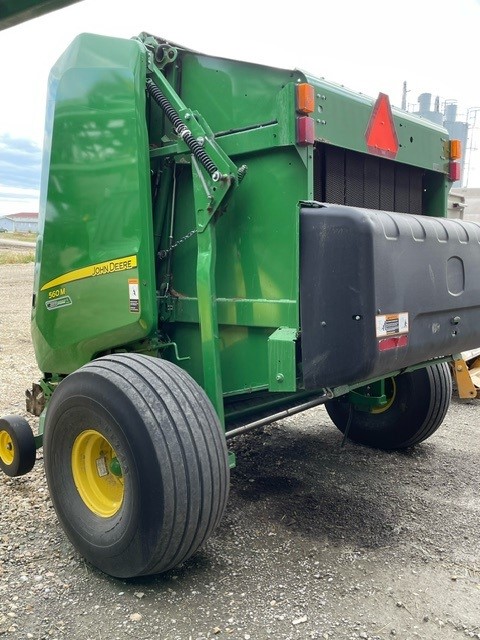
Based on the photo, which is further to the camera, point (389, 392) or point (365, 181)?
point (389, 392)

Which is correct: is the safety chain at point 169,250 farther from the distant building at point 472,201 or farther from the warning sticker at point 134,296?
the distant building at point 472,201

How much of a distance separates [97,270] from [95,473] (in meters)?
1.02

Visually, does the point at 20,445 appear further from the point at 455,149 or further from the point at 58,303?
the point at 455,149

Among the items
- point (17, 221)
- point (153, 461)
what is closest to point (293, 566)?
point (153, 461)

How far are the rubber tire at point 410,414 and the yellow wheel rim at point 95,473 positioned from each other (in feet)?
6.50

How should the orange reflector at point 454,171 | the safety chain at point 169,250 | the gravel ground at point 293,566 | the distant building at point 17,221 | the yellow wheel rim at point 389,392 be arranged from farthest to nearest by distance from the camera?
the distant building at point 17,221, the yellow wheel rim at point 389,392, the orange reflector at point 454,171, the safety chain at point 169,250, the gravel ground at point 293,566

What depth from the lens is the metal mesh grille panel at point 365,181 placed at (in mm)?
3158

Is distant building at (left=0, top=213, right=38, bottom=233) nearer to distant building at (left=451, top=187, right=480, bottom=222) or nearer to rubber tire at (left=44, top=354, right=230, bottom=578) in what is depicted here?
distant building at (left=451, top=187, right=480, bottom=222)

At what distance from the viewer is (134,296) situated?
10.4 ft

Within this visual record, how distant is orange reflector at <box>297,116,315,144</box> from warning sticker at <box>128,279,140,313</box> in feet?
3.40

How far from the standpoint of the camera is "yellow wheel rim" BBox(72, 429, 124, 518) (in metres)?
3.00

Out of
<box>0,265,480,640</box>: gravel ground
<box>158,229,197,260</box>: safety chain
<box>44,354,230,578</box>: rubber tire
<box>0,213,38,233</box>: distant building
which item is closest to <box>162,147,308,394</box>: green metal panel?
<box>158,229,197,260</box>: safety chain

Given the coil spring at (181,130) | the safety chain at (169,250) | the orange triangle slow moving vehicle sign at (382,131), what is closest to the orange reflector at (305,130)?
the coil spring at (181,130)

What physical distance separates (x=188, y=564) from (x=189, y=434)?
70 cm
